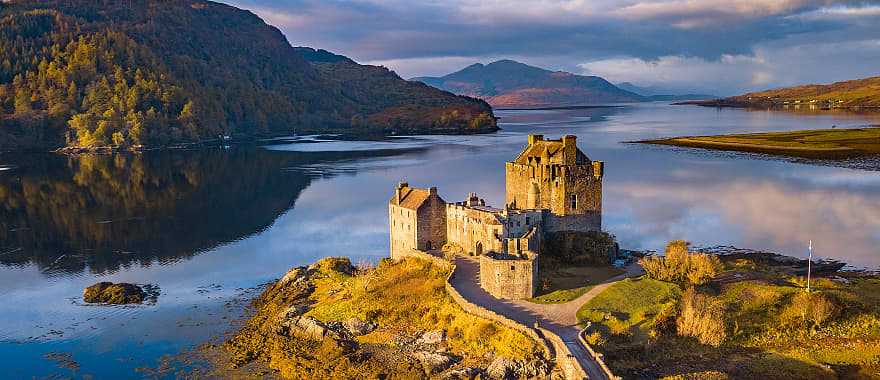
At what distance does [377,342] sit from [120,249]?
4631cm

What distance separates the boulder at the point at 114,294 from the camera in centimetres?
5828

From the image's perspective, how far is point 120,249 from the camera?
78.4m

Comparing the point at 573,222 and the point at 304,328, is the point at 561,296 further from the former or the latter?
the point at 304,328

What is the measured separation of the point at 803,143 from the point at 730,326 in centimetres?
13592

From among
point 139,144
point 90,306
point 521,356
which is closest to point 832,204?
point 521,356

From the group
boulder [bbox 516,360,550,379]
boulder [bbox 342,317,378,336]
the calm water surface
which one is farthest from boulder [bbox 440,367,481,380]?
the calm water surface

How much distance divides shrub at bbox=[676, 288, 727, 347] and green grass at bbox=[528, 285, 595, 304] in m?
6.52

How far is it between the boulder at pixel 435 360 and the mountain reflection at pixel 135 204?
41817 mm

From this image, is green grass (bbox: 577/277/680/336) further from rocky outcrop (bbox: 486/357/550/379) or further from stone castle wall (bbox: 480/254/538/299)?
rocky outcrop (bbox: 486/357/550/379)

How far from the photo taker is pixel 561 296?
147ft

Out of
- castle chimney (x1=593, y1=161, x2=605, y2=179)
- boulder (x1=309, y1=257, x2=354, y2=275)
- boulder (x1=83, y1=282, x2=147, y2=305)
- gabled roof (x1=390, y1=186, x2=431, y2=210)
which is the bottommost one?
boulder (x1=83, y1=282, x2=147, y2=305)

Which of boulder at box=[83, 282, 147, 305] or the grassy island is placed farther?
boulder at box=[83, 282, 147, 305]

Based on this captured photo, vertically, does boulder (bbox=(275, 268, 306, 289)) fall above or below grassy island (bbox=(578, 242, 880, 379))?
below

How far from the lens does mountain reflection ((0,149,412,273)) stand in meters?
78.0
